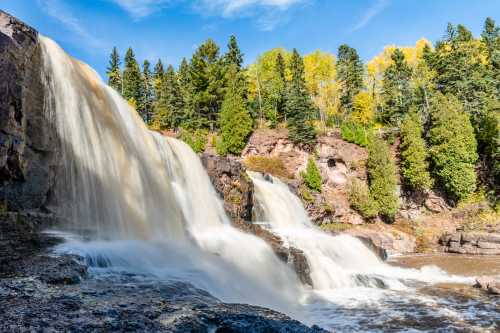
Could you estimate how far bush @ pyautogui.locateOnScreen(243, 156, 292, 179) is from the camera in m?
40.8

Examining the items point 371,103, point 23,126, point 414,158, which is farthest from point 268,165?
point 23,126

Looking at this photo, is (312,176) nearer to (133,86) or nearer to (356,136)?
(356,136)

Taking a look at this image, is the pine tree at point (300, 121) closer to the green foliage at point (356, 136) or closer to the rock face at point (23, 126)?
the green foliage at point (356, 136)

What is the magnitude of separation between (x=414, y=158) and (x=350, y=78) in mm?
27967

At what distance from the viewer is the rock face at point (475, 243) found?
25.7 metres

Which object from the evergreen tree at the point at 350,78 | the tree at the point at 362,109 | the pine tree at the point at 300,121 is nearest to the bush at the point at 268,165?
the pine tree at the point at 300,121

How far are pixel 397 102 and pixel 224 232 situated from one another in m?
43.9

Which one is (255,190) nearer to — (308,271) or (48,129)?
(308,271)

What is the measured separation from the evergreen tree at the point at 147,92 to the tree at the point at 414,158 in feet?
133

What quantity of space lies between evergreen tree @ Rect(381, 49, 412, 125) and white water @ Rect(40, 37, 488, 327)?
38071 mm

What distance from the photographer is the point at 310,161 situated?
40906 millimetres

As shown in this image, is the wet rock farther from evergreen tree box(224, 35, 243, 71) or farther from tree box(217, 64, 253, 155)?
evergreen tree box(224, 35, 243, 71)

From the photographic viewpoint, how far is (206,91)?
5247 centimetres

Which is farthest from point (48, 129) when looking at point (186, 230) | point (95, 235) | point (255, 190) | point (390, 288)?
point (255, 190)
